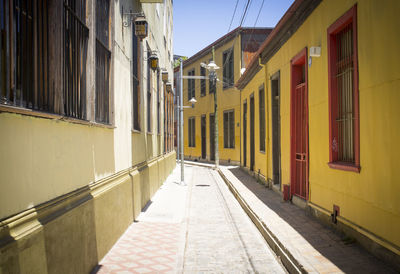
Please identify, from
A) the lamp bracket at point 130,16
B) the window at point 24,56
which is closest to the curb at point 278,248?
the window at point 24,56

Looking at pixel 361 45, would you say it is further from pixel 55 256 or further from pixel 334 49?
pixel 55 256

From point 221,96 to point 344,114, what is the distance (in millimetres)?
19330

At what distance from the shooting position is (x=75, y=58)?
4430 millimetres

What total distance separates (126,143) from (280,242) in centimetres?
327

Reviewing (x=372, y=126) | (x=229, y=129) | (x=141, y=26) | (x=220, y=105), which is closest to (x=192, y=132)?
(x=220, y=105)

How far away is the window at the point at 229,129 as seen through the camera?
23327mm

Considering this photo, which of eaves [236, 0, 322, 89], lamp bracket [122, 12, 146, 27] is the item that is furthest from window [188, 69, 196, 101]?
lamp bracket [122, 12, 146, 27]

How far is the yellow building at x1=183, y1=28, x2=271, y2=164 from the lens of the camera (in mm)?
22500

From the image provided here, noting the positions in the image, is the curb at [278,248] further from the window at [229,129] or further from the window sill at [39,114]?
the window at [229,129]

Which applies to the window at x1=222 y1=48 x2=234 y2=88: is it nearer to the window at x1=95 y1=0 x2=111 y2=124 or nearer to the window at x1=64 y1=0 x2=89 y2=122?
the window at x1=95 y1=0 x2=111 y2=124

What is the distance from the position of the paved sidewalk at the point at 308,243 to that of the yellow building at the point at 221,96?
11.6 metres

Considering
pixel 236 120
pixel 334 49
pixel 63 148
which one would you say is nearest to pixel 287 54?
pixel 334 49

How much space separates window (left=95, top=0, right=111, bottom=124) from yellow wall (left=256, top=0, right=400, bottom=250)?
139 inches

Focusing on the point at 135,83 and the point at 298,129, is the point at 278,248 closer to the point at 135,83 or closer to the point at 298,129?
the point at 298,129
